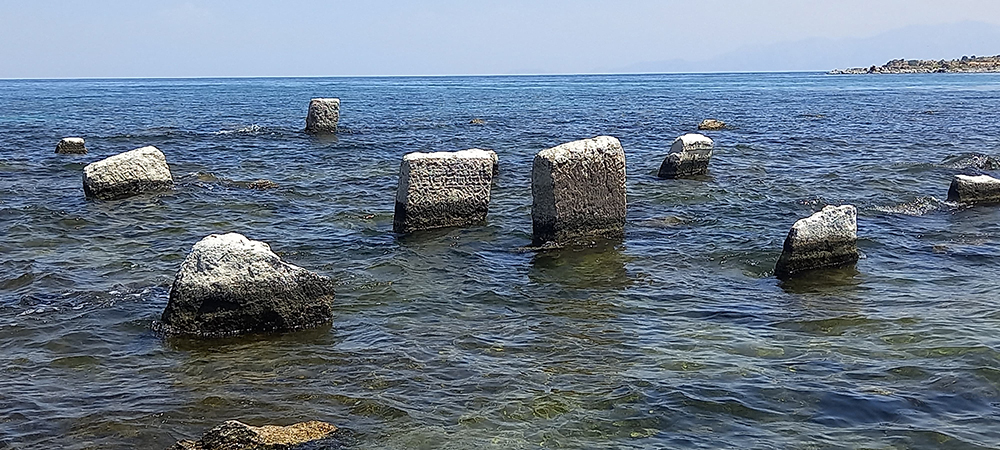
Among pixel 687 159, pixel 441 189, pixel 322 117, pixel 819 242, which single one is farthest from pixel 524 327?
pixel 322 117

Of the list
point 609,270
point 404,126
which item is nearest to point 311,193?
point 609,270

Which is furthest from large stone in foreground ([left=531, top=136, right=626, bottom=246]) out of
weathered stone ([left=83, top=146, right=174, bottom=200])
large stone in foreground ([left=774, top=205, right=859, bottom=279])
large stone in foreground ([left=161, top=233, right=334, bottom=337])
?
weathered stone ([left=83, top=146, right=174, bottom=200])

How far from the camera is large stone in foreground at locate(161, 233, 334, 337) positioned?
891 cm

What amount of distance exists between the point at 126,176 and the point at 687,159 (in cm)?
1190

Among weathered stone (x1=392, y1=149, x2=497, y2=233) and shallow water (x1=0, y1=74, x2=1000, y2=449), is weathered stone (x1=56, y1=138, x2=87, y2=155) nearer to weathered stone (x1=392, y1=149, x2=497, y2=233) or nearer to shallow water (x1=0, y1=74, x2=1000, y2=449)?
shallow water (x1=0, y1=74, x2=1000, y2=449)

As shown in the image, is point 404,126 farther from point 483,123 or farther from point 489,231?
point 489,231

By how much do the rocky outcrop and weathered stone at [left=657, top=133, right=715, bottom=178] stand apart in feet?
49.5

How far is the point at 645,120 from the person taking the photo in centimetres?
4134

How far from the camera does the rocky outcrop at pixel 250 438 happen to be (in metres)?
6.32

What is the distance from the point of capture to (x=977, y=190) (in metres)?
16.4

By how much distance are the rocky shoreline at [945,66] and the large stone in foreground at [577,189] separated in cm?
15368

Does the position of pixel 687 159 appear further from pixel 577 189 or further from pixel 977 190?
pixel 577 189

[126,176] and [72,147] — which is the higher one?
[126,176]

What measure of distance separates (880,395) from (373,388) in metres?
4.25
